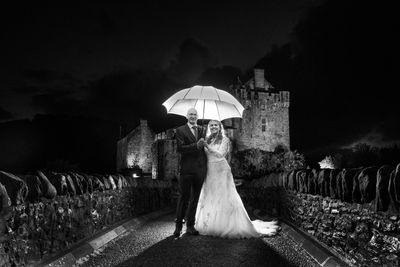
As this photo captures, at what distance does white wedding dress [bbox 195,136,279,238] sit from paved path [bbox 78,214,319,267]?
26cm

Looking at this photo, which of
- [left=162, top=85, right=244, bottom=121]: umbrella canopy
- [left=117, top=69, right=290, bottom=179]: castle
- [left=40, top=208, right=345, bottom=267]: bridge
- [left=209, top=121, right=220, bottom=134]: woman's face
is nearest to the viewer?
[left=40, top=208, right=345, bottom=267]: bridge

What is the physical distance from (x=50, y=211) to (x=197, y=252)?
6.32 feet

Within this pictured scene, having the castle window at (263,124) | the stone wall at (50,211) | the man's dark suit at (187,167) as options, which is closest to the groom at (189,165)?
the man's dark suit at (187,167)

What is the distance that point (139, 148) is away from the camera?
185ft

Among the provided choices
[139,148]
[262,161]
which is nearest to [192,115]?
[262,161]

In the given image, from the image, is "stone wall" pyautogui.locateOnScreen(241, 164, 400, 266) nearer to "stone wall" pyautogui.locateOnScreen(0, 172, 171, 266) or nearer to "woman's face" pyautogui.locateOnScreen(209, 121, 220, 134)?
"woman's face" pyautogui.locateOnScreen(209, 121, 220, 134)

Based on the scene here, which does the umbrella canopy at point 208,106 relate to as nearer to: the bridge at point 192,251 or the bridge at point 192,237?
the bridge at point 192,237

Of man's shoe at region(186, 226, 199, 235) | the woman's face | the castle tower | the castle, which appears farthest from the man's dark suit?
the castle tower

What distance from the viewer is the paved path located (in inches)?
192

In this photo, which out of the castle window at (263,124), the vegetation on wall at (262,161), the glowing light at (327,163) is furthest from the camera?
the glowing light at (327,163)

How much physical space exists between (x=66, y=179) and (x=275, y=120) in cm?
5741

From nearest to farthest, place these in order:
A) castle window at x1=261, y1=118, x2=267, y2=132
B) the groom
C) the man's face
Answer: the groom
the man's face
castle window at x1=261, y1=118, x2=267, y2=132

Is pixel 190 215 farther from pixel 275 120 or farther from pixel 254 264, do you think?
pixel 275 120

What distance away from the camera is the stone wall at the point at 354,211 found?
353 centimetres
